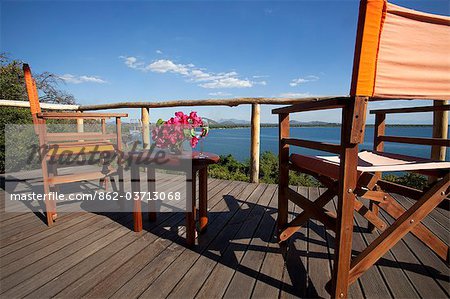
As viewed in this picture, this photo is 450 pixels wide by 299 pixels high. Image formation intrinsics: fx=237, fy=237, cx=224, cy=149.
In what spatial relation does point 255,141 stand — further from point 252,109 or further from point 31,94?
point 31,94

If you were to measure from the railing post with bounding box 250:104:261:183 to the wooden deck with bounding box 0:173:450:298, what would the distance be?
1.15 meters

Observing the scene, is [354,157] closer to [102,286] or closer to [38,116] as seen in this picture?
[102,286]

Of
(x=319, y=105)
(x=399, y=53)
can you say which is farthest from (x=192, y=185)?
(x=399, y=53)

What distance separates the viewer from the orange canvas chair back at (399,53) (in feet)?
2.62

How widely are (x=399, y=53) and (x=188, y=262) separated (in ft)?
4.68

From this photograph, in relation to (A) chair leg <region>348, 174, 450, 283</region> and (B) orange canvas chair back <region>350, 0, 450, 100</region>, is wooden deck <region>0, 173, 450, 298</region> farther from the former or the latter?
(B) orange canvas chair back <region>350, 0, 450, 100</region>

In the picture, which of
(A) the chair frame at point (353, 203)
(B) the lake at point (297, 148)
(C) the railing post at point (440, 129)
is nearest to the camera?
(A) the chair frame at point (353, 203)

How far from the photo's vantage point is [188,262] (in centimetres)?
140

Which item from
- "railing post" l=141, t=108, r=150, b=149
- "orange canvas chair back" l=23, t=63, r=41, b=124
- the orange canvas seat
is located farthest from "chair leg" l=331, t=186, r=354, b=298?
"railing post" l=141, t=108, r=150, b=149

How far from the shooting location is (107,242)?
64.4 inches

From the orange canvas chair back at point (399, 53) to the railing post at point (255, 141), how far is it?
2.19m

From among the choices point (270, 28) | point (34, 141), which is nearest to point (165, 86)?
point (270, 28)

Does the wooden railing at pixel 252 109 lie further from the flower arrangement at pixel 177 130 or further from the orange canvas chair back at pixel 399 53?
the flower arrangement at pixel 177 130

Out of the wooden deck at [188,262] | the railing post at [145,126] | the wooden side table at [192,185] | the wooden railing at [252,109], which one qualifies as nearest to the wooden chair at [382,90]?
the wooden deck at [188,262]
